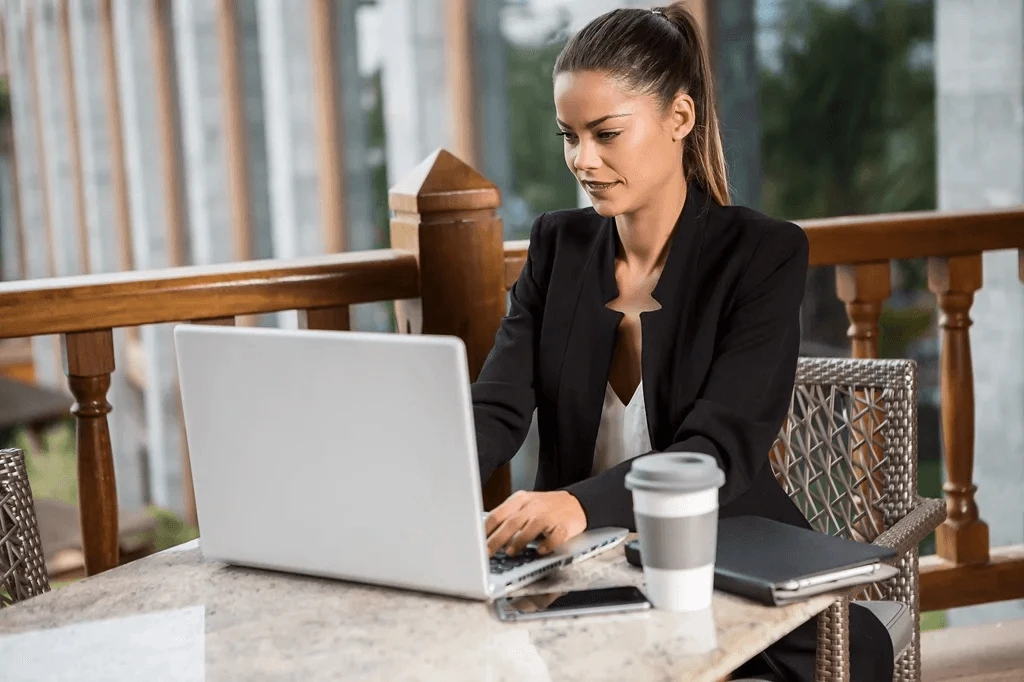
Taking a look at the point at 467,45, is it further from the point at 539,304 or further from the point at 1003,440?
the point at 539,304

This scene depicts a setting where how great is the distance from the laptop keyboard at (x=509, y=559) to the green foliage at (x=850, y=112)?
20.5ft

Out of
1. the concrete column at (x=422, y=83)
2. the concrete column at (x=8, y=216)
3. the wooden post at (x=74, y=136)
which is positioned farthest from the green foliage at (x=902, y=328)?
the concrete column at (x=8, y=216)

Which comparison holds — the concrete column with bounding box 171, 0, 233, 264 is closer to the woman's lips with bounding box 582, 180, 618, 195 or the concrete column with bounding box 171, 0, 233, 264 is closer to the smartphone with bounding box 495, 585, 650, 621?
the woman's lips with bounding box 582, 180, 618, 195

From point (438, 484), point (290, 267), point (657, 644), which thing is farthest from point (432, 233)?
point (657, 644)

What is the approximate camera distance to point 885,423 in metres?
1.79

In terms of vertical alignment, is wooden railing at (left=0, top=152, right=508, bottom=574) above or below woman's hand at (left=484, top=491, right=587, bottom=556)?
above

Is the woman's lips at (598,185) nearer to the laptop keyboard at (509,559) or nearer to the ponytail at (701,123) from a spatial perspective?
the ponytail at (701,123)

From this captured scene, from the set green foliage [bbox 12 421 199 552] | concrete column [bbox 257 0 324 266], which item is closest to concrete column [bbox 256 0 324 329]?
concrete column [bbox 257 0 324 266]

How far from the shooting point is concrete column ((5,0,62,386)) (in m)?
20.4

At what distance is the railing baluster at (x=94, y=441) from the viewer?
2.01 metres

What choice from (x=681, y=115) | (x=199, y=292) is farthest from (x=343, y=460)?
(x=199, y=292)

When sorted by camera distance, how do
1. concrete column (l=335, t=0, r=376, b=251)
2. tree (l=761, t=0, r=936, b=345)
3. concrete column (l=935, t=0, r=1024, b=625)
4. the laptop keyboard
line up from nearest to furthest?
the laptop keyboard → concrete column (l=935, t=0, r=1024, b=625) → tree (l=761, t=0, r=936, b=345) → concrete column (l=335, t=0, r=376, b=251)

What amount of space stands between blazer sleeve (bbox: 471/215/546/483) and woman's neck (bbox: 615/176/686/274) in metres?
0.16

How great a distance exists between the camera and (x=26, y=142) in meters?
21.3
